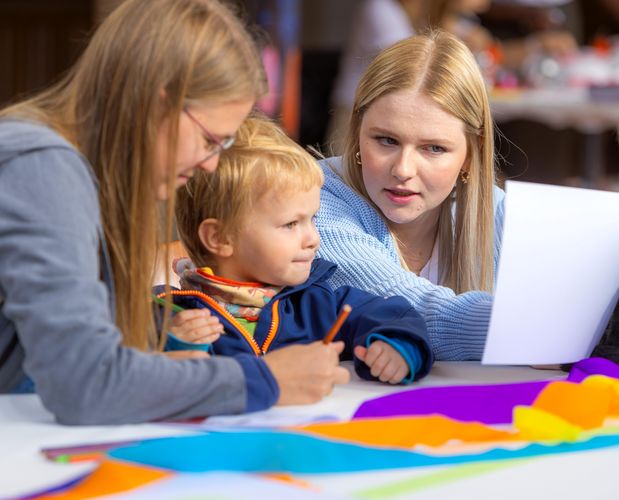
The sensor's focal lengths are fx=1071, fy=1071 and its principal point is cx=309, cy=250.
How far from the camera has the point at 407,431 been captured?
3.83 ft

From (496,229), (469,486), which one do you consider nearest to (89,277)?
(469,486)

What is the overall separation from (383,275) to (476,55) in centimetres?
332

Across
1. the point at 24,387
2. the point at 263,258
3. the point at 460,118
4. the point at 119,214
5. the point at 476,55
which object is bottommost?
the point at 24,387

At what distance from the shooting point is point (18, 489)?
0.97m

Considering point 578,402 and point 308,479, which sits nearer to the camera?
point 308,479

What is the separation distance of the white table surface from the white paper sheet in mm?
210

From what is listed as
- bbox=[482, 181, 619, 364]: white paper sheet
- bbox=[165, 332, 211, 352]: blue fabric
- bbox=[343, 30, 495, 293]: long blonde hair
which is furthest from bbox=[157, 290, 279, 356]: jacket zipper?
bbox=[343, 30, 495, 293]: long blonde hair

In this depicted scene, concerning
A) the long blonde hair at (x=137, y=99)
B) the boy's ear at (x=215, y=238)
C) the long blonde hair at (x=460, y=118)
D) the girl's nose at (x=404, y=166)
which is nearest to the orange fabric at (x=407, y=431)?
the long blonde hair at (x=137, y=99)

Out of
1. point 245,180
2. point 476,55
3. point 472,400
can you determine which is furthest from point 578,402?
point 476,55

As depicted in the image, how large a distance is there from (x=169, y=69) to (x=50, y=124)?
0.16 m

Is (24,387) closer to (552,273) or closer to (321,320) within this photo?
(321,320)

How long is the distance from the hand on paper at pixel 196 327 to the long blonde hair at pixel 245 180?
22cm

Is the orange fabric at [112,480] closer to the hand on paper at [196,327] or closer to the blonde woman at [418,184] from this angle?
the hand on paper at [196,327]

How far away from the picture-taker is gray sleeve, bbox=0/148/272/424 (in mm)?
1110
